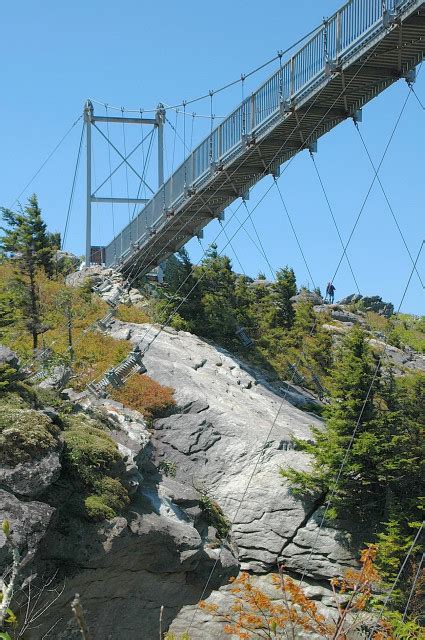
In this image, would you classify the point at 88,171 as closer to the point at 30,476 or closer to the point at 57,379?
the point at 57,379

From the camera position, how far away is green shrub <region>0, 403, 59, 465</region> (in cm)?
1567

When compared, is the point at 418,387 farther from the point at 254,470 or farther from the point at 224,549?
the point at 224,549

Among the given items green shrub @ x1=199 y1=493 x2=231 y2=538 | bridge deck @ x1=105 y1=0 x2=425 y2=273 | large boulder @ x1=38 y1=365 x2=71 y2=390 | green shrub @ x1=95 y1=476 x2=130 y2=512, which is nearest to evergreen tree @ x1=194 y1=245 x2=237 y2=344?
bridge deck @ x1=105 y1=0 x2=425 y2=273

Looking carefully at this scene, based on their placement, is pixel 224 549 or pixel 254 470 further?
pixel 254 470

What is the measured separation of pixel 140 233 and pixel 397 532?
15523 millimetres

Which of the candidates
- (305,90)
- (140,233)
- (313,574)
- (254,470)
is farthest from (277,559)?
(140,233)

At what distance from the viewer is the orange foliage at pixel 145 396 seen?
22.9m

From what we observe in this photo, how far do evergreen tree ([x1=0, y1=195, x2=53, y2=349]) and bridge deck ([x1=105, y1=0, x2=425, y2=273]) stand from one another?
3.69m

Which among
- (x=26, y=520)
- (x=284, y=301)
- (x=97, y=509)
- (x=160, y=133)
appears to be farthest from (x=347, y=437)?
(x=160, y=133)

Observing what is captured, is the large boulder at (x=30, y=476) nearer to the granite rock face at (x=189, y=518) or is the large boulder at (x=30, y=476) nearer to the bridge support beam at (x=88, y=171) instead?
the granite rock face at (x=189, y=518)

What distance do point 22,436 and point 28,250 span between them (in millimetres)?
10774

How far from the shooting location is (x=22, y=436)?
622 inches

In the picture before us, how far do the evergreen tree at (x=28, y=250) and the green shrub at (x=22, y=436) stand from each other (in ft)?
28.8

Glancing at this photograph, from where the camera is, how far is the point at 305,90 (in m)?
21.6
